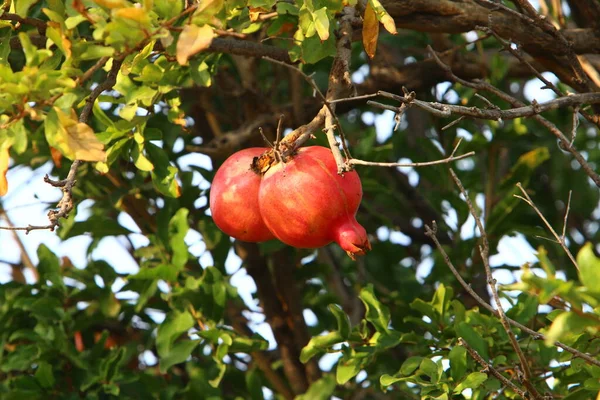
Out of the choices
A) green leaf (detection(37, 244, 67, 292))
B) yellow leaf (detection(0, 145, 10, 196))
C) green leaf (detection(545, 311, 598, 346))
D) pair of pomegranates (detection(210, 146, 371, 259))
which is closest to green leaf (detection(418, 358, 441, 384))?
pair of pomegranates (detection(210, 146, 371, 259))

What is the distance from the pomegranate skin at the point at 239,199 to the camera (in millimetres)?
1497

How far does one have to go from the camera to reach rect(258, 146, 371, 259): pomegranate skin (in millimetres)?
1404

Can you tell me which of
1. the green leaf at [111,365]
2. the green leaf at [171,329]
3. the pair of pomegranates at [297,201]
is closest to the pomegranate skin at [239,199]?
the pair of pomegranates at [297,201]

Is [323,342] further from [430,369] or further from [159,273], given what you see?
[159,273]

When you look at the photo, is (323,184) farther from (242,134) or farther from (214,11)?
(242,134)

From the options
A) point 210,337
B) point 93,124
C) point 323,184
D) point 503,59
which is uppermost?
point 323,184

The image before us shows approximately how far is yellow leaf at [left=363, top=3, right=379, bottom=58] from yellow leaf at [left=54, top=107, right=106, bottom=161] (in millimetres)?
536

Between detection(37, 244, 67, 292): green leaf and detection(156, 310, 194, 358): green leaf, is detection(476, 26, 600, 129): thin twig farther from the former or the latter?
detection(37, 244, 67, 292): green leaf

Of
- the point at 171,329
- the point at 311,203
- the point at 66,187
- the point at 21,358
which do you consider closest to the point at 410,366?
the point at 311,203

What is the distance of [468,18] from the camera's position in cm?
184

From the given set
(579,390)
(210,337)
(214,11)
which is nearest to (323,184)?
(214,11)

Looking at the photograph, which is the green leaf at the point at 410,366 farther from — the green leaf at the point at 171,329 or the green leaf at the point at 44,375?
the green leaf at the point at 44,375

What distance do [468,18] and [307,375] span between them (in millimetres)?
1161

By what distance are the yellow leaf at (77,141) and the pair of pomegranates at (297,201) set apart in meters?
0.30
